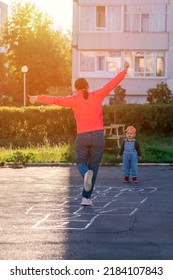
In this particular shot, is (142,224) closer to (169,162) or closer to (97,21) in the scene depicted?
(169,162)

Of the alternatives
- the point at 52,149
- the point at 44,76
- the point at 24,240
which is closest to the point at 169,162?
the point at 52,149

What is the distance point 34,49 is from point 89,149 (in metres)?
62.3

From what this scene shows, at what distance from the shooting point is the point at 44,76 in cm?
7475

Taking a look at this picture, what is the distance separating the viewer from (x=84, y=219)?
1200 centimetres

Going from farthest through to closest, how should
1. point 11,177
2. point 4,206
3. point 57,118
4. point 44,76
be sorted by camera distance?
point 44,76, point 57,118, point 11,177, point 4,206

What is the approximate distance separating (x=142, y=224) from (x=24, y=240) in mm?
2049

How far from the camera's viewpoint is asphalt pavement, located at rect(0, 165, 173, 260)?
9336 millimetres

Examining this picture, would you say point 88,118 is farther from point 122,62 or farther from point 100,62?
point 100,62

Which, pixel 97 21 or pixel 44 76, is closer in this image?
pixel 97 21

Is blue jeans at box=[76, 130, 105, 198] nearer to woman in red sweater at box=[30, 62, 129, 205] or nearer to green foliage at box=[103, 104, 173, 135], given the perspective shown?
woman in red sweater at box=[30, 62, 129, 205]

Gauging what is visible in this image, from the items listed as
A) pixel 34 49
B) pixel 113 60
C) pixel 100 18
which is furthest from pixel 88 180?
pixel 34 49

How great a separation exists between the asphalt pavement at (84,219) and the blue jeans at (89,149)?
65 centimetres

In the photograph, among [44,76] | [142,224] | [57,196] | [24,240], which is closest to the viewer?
[24,240]
